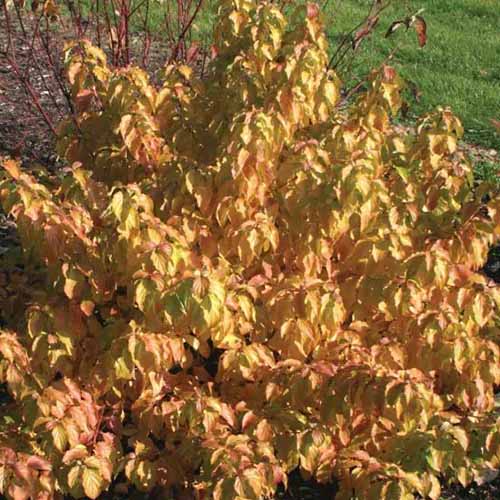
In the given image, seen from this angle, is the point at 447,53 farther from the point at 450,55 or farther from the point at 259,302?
the point at 259,302

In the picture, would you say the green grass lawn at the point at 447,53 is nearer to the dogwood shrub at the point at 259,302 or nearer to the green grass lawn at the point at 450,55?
the green grass lawn at the point at 450,55

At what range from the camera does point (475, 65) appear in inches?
317

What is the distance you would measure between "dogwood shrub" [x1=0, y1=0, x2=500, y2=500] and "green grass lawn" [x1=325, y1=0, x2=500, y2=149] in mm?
3602

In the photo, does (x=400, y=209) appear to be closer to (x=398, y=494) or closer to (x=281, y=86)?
(x=281, y=86)

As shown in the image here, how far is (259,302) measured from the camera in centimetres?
312

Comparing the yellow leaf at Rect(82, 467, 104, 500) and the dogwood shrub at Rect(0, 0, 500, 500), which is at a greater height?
the dogwood shrub at Rect(0, 0, 500, 500)

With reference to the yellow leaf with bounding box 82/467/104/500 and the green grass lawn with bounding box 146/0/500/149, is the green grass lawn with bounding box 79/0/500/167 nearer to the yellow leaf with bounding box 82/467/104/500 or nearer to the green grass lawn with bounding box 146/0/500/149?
the green grass lawn with bounding box 146/0/500/149

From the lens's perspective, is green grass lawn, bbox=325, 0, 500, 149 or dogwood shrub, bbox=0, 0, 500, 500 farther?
green grass lawn, bbox=325, 0, 500, 149

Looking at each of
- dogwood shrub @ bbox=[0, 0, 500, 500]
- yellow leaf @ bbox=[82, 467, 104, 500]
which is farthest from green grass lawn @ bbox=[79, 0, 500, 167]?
yellow leaf @ bbox=[82, 467, 104, 500]

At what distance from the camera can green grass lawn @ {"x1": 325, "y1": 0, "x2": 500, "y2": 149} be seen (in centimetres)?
711

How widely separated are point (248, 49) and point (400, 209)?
2.65ft

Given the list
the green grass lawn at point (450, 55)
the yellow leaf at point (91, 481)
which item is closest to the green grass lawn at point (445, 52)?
the green grass lawn at point (450, 55)

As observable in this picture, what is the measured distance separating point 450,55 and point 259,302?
5769mm

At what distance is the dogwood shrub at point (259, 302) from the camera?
2729 millimetres
